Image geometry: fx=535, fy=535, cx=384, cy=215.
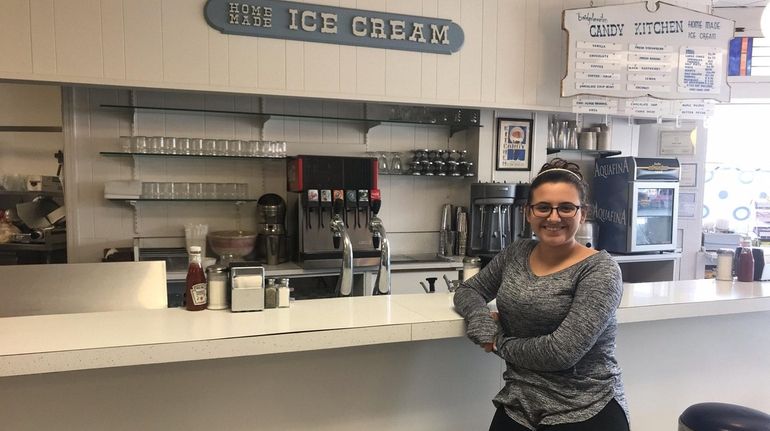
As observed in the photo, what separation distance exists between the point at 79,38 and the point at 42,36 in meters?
0.19

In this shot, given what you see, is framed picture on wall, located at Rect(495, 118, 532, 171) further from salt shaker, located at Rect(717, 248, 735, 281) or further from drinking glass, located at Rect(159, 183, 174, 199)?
drinking glass, located at Rect(159, 183, 174, 199)

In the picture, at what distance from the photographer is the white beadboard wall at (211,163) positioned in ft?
11.9

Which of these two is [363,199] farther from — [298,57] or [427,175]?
[298,57]

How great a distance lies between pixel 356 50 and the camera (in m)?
3.62

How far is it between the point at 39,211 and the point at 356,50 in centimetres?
270

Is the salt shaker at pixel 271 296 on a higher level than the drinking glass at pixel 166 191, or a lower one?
lower

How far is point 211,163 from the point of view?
3.87 meters

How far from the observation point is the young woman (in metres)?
1.43

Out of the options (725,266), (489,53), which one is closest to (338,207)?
(489,53)

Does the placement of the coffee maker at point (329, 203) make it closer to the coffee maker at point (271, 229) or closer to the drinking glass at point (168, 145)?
the coffee maker at point (271, 229)

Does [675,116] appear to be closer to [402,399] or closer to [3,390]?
[402,399]

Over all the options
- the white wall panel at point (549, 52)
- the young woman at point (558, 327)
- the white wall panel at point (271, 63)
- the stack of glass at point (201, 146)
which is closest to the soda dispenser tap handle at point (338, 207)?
the stack of glass at point (201, 146)

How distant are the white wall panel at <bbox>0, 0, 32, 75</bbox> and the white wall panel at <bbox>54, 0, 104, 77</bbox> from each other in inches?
5.8

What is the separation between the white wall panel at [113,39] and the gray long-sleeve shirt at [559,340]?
107 inches
